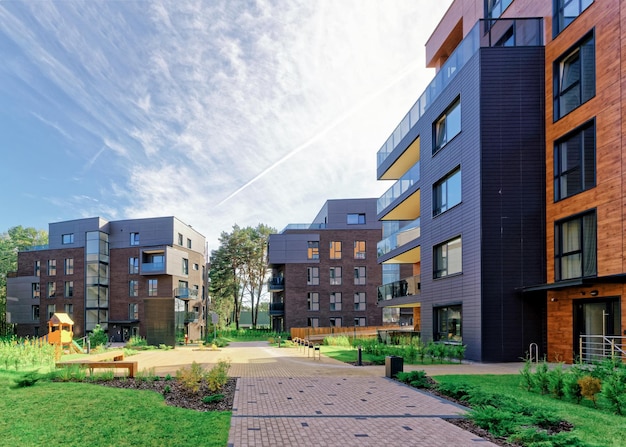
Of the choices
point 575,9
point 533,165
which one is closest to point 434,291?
point 533,165

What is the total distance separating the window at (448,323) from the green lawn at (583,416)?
8305 millimetres

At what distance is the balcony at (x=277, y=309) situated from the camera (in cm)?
5397

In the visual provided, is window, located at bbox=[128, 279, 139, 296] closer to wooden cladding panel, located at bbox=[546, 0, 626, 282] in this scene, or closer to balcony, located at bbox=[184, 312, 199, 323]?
balcony, located at bbox=[184, 312, 199, 323]

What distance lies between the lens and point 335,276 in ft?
174

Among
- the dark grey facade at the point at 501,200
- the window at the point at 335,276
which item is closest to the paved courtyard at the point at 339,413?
the dark grey facade at the point at 501,200

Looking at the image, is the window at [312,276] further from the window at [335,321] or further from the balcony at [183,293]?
the balcony at [183,293]

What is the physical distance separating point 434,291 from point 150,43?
17346 millimetres

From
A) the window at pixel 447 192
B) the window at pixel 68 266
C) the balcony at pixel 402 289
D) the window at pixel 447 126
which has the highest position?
the window at pixel 447 126

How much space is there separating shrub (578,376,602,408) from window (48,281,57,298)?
54251mm

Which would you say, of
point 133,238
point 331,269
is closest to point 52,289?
point 133,238

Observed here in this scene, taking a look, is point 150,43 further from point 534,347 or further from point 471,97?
point 534,347

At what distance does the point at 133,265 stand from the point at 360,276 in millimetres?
25763

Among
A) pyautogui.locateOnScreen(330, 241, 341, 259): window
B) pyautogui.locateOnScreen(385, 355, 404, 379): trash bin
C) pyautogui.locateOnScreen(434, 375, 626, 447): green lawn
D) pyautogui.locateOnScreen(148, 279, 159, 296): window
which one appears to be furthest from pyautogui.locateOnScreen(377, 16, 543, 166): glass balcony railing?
pyautogui.locateOnScreen(148, 279, 159, 296): window

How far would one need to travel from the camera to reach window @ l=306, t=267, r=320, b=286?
52469mm
